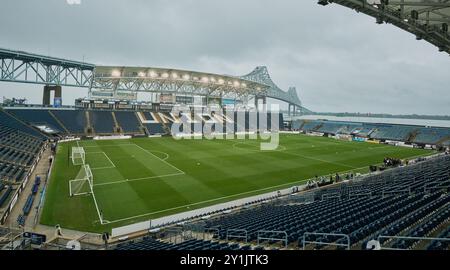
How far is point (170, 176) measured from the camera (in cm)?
2953

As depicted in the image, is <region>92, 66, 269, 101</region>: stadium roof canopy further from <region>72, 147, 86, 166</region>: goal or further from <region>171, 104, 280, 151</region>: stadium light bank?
<region>72, 147, 86, 166</region>: goal

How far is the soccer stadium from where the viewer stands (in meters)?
11.5

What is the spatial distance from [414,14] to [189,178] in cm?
2233

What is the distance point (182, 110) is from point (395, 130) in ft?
189

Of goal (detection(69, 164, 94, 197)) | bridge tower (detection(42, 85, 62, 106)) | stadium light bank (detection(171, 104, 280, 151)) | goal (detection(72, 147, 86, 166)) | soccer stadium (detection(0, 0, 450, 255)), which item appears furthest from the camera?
stadium light bank (detection(171, 104, 280, 151))

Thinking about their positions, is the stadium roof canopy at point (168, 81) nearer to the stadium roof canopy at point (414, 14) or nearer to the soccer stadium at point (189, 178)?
the soccer stadium at point (189, 178)

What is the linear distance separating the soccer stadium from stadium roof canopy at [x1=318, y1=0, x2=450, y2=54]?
79 mm

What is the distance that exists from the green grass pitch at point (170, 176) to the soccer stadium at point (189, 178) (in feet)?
0.48

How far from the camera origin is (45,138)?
49219mm

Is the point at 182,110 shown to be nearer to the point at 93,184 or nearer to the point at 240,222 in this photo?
the point at 93,184

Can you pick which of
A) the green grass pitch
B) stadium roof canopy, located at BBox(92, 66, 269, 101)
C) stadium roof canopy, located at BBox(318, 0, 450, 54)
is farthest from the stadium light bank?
stadium roof canopy, located at BBox(318, 0, 450, 54)

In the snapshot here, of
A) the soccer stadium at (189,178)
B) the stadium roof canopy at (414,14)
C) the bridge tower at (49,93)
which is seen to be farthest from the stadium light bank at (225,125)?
the stadium roof canopy at (414,14)

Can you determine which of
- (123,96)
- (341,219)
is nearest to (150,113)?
(123,96)
